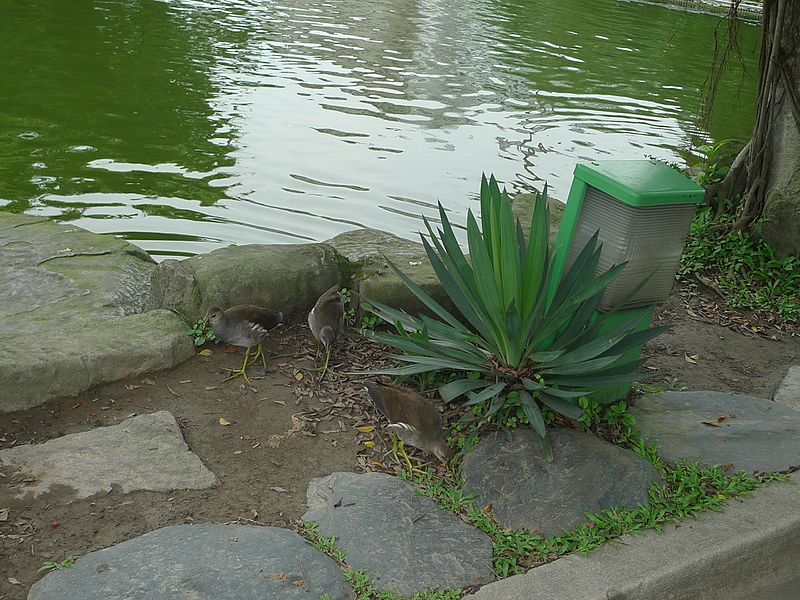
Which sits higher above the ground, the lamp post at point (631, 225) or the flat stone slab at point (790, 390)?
the lamp post at point (631, 225)

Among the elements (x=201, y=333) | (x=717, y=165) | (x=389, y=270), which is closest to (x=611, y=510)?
(x=389, y=270)

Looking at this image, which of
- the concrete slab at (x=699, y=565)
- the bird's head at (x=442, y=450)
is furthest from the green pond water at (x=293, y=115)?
the concrete slab at (x=699, y=565)

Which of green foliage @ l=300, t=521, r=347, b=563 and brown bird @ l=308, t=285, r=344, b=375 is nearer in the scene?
green foliage @ l=300, t=521, r=347, b=563

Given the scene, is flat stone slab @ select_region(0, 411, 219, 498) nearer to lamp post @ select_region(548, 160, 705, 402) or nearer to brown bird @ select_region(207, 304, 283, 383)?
brown bird @ select_region(207, 304, 283, 383)

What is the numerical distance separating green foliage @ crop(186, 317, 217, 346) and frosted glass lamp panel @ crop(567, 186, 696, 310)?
191 cm

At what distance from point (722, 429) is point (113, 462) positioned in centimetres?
280

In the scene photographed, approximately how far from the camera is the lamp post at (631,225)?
3.90 m

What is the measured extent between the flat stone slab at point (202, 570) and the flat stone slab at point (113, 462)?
35cm

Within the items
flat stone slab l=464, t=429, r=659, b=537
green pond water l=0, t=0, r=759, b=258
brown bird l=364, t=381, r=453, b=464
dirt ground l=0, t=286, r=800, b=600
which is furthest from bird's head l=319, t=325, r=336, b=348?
green pond water l=0, t=0, r=759, b=258

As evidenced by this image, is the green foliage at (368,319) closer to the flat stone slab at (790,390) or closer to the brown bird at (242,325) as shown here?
the brown bird at (242,325)

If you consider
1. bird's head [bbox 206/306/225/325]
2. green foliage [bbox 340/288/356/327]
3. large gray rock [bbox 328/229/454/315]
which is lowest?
green foliage [bbox 340/288/356/327]

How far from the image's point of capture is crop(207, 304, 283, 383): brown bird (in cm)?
427

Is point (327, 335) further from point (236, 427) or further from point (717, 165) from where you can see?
point (717, 165)

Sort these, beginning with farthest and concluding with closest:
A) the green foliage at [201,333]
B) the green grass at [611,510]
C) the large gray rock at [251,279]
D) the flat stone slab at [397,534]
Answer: the large gray rock at [251,279], the green foliage at [201,333], the green grass at [611,510], the flat stone slab at [397,534]
